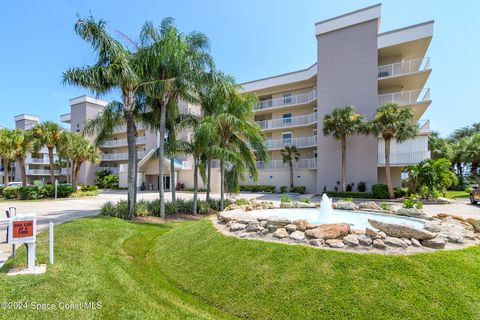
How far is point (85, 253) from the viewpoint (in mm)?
6000

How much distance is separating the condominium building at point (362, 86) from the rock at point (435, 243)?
19902 millimetres

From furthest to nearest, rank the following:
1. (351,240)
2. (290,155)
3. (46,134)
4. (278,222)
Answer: (290,155) < (46,134) < (278,222) < (351,240)

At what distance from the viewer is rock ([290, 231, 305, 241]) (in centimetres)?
566

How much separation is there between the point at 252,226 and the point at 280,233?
907mm

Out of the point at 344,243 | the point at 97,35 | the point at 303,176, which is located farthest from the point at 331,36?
the point at 344,243

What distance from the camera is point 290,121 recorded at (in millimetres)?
30328

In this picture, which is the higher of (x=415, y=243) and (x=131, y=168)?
(x=131, y=168)

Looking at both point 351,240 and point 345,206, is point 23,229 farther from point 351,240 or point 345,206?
point 345,206

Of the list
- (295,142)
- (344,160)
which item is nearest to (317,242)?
(344,160)

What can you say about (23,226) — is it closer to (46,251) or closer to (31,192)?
(46,251)

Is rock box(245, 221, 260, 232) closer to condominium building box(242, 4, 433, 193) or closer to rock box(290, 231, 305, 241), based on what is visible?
rock box(290, 231, 305, 241)

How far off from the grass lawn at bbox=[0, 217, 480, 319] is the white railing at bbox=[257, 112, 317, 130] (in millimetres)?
24530

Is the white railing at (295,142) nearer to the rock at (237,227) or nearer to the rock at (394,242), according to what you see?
the rock at (237,227)

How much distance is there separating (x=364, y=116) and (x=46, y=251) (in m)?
25.1
